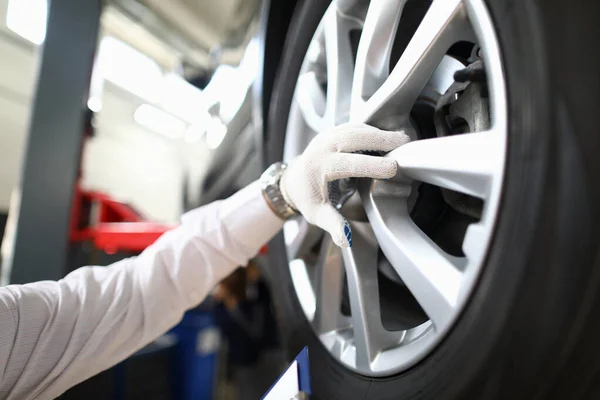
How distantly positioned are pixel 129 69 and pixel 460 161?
282 cm

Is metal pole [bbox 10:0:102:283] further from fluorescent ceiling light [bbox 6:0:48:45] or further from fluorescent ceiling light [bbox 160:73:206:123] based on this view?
fluorescent ceiling light [bbox 160:73:206:123]

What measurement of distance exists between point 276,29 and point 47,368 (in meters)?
0.76

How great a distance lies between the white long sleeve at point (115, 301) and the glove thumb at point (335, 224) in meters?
0.15

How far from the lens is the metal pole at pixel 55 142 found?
40.5 inches

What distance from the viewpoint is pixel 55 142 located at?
105 centimetres

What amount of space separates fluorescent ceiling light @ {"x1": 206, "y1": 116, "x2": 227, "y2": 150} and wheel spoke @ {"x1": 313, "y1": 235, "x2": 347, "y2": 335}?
2.25ft

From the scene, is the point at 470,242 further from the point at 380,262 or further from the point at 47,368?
the point at 47,368

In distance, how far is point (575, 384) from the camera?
0.28m

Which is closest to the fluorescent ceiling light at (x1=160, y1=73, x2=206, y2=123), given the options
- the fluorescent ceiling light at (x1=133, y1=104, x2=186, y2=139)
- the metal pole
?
the fluorescent ceiling light at (x1=133, y1=104, x2=186, y2=139)

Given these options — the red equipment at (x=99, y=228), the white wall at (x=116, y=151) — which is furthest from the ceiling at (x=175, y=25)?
the red equipment at (x=99, y=228)

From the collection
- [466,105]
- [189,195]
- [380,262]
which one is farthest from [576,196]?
[189,195]

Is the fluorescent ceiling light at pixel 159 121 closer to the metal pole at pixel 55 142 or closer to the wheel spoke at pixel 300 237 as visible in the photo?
the metal pole at pixel 55 142

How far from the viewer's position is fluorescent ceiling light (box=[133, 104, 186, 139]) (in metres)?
3.39

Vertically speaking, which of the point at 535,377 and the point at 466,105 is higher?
the point at 466,105
